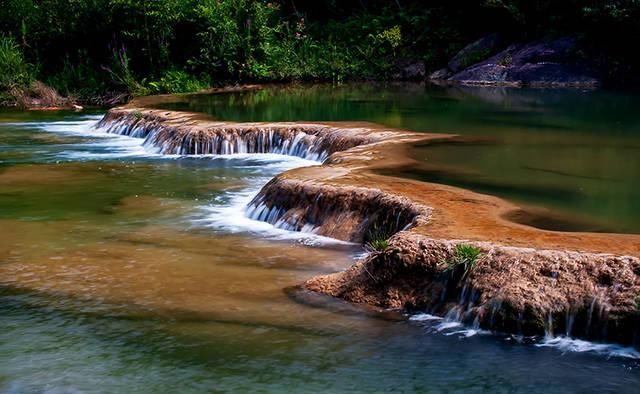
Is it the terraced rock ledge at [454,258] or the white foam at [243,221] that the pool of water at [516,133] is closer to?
the terraced rock ledge at [454,258]

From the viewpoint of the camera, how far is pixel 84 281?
9328 mm

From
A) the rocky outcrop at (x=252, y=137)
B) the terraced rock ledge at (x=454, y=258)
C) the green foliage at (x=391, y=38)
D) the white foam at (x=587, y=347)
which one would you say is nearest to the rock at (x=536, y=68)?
the green foliage at (x=391, y=38)

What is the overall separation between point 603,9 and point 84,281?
25427 millimetres

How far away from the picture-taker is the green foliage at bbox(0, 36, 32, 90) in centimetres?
2997

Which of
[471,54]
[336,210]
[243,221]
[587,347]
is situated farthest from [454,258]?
[471,54]

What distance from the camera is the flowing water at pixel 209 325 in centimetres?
671

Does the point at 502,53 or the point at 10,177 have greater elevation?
the point at 502,53

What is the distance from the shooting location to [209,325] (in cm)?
791

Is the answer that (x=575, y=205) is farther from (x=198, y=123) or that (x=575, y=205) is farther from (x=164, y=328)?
(x=198, y=123)

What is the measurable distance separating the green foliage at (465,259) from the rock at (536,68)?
2418cm

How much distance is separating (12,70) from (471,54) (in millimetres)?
17432

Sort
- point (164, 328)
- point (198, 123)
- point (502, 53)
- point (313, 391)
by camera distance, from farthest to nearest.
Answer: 1. point (502, 53)
2. point (198, 123)
3. point (164, 328)
4. point (313, 391)

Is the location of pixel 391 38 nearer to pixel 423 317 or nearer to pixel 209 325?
pixel 423 317

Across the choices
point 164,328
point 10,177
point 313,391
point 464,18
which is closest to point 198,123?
point 10,177
